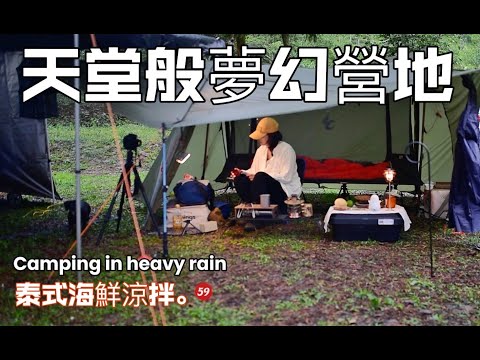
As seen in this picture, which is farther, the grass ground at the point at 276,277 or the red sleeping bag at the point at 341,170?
the red sleeping bag at the point at 341,170

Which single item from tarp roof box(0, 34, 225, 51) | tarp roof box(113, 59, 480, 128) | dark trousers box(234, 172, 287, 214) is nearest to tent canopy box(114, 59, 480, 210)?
dark trousers box(234, 172, 287, 214)

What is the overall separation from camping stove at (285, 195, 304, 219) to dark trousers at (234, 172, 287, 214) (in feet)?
0.24

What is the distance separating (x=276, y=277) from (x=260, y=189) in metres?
1.38

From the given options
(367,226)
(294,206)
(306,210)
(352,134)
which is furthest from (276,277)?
(352,134)

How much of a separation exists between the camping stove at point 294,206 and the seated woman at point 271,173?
52 mm

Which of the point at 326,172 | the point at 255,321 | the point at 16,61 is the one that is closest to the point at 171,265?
the point at 255,321

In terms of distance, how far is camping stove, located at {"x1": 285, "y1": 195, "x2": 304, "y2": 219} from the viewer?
16.2 ft

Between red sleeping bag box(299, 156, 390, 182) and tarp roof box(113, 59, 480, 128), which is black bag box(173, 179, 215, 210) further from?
red sleeping bag box(299, 156, 390, 182)

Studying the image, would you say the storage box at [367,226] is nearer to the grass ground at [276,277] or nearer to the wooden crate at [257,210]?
the grass ground at [276,277]

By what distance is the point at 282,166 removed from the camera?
5078 millimetres

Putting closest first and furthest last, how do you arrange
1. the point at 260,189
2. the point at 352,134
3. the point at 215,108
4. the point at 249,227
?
1. the point at 215,108
2. the point at 249,227
3. the point at 260,189
4. the point at 352,134

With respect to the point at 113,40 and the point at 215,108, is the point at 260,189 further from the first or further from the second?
the point at 113,40

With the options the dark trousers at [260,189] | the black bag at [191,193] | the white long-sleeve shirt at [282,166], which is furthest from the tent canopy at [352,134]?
the dark trousers at [260,189]

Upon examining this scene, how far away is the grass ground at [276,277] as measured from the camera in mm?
3033
